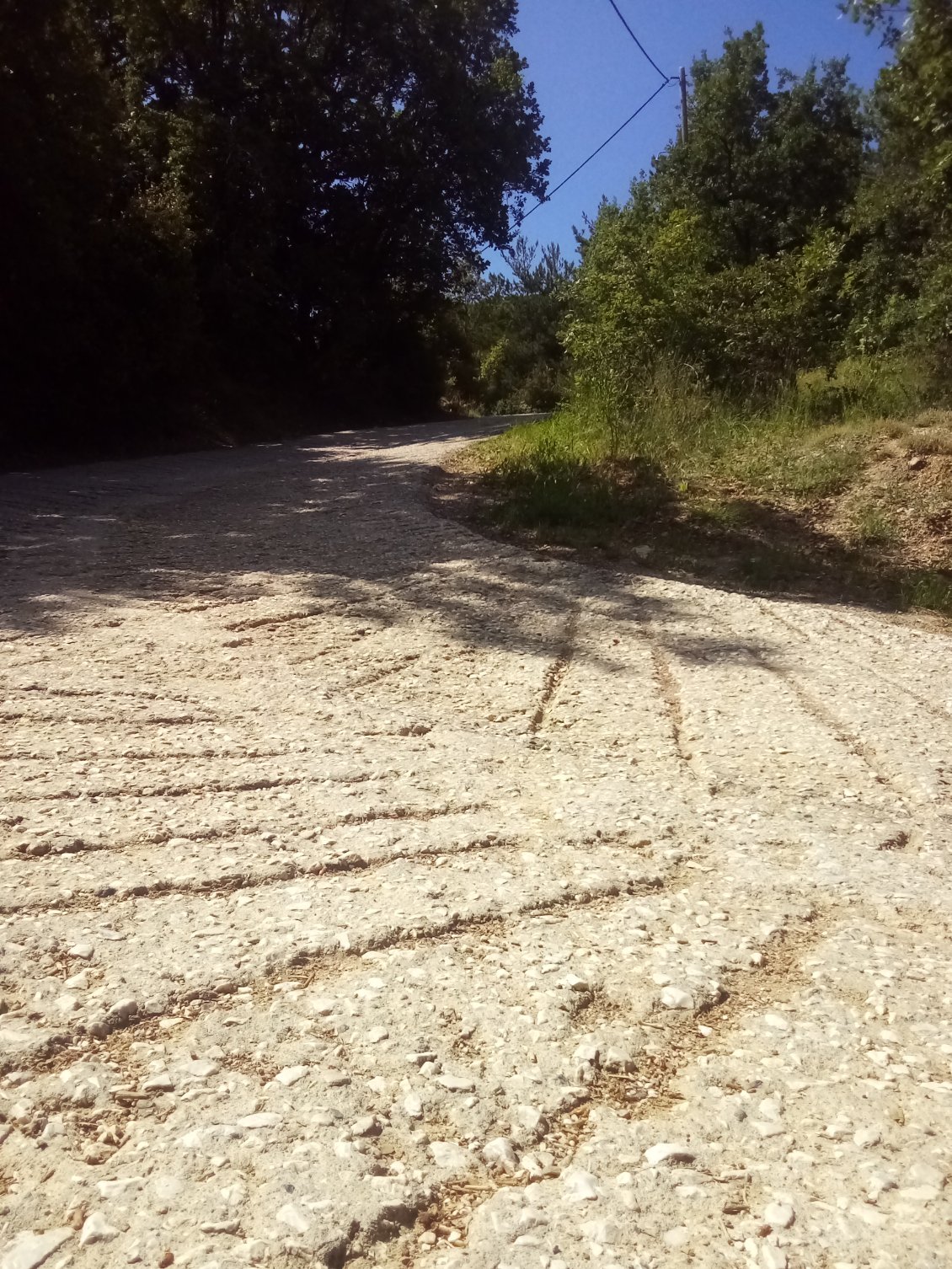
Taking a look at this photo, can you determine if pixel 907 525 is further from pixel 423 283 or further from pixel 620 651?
pixel 423 283

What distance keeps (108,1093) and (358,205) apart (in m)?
20.2

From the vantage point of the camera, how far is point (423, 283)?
68.9ft

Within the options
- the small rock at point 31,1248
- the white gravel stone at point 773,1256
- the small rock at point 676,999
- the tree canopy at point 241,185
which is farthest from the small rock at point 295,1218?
the tree canopy at point 241,185

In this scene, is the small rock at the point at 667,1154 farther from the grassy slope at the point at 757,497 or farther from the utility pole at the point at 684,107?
the utility pole at the point at 684,107

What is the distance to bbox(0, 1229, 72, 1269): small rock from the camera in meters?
1.33

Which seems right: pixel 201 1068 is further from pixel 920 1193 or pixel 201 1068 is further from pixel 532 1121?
pixel 920 1193

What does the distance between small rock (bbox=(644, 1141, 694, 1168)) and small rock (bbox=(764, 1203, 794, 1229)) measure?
136 mm

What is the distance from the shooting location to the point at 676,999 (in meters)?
1.95

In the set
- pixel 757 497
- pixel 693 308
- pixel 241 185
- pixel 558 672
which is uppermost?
pixel 241 185

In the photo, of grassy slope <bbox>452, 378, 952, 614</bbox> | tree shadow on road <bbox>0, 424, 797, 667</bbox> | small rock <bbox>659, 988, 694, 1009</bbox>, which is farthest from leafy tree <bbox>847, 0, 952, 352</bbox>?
small rock <bbox>659, 988, 694, 1009</bbox>

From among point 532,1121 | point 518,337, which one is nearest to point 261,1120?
point 532,1121

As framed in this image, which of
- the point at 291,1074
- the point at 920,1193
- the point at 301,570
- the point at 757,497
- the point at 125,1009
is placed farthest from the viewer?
the point at 757,497

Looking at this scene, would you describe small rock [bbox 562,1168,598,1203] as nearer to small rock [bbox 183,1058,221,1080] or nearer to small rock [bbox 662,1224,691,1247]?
small rock [bbox 662,1224,691,1247]

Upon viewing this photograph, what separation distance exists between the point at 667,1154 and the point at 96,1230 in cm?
84
